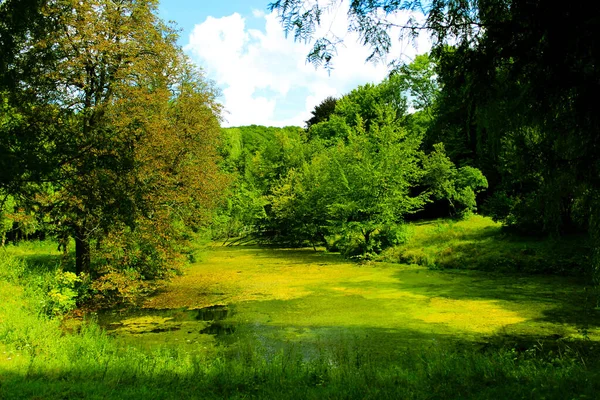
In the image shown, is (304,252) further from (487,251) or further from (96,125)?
(96,125)

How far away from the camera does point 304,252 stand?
70.5 feet

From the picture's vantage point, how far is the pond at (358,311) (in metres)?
7.03

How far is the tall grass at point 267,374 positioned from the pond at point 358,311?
2.30 feet

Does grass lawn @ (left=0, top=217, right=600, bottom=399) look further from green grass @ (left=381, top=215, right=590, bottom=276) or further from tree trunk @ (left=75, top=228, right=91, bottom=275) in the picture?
tree trunk @ (left=75, top=228, right=91, bottom=275)

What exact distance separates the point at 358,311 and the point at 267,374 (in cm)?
448

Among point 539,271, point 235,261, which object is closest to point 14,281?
point 235,261

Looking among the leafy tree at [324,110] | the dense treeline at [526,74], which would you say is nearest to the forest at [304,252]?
the dense treeline at [526,74]

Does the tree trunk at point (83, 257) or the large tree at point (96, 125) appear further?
the tree trunk at point (83, 257)

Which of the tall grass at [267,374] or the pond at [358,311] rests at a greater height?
the tall grass at [267,374]

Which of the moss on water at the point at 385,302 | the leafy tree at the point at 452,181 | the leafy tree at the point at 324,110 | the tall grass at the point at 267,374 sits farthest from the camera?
the leafy tree at the point at 324,110

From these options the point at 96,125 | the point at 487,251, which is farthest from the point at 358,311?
the point at 487,251

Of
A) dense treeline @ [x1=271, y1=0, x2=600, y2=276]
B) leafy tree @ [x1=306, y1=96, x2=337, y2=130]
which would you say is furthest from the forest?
leafy tree @ [x1=306, y1=96, x2=337, y2=130]

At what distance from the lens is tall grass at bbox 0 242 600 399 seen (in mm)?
3812

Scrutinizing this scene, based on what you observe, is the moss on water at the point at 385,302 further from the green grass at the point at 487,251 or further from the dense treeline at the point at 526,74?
the dense treeline at the point at 526,74
